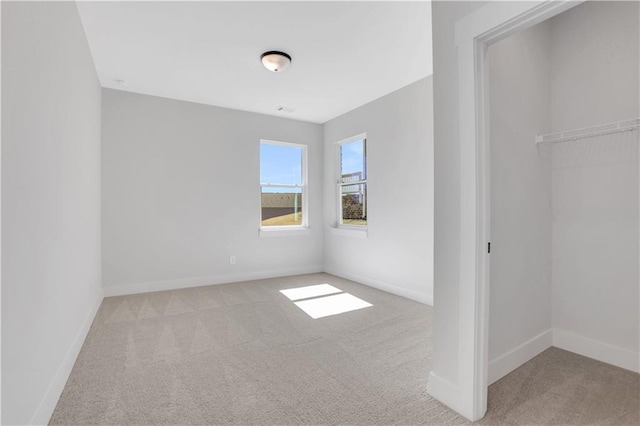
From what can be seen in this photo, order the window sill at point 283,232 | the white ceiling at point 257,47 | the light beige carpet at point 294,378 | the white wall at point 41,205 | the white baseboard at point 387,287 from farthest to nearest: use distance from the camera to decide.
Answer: the window sill at point 283,232 < the white baseboard at point 387,287 < the white ceiling at point 257,47 < the light beige carpet at point 294,378 < the white wall at point 41,205

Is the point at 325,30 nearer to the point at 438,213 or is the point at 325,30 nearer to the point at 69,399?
the point at 438,213

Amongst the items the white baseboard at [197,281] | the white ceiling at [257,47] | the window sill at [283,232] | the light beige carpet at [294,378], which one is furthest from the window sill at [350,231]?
the white ceiling at [257,47]

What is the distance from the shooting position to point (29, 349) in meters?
1.45

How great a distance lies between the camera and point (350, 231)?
15.8 feet

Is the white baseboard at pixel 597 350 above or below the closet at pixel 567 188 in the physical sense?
below

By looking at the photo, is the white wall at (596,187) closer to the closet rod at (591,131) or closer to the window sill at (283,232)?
the closet rod at (591,131)

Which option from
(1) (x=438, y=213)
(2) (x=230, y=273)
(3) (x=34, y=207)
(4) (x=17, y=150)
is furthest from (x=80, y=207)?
(1) (x=438, y=213)

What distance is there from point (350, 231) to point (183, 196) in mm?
2512

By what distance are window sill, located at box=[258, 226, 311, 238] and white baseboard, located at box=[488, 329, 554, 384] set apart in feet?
11.7

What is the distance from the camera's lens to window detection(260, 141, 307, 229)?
5082 millimetres

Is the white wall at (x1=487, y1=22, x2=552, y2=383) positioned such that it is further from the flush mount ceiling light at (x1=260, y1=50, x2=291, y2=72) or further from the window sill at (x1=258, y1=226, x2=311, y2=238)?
the window sill at (x1=258, y1=226, x2=311, y2=238)

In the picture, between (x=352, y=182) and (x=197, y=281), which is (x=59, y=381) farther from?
(x=352, y=182)

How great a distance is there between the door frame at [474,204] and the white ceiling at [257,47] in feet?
3.28

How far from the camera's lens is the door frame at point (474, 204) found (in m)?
1.61
